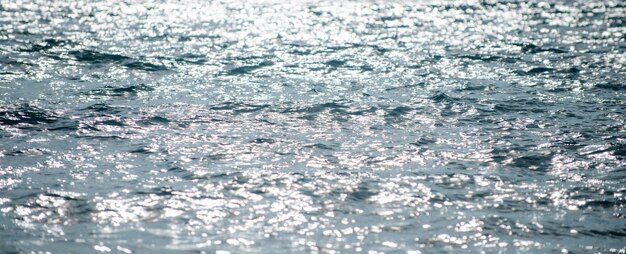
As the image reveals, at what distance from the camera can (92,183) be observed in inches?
335

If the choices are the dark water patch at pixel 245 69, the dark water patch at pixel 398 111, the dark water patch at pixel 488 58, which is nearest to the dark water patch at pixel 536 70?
the dark water patch at pixel 488 58

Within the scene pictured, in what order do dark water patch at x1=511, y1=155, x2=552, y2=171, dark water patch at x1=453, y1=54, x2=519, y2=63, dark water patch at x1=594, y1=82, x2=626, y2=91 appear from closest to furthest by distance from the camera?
dark water patch at x1=511, y1=155, x2=552, y2=171 < dark water patch at x1=594, y1=82, x2=626, y2=91 < dark water patch at x1=453, y1=54, x2=519, y2=63

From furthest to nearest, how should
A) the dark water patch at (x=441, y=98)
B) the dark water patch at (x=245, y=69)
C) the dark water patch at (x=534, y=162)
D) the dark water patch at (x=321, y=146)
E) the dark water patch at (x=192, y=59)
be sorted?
the dark water patch at (x=192, y=59)
the dark water patch at (x=245, y=69)
the dark water patch at (x=441, y=98)
the dark water patch at (x=321, y=146)
the dark water patch at (x=534, y=162)

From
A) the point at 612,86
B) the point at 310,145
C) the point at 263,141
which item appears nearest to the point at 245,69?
the point at 263,141

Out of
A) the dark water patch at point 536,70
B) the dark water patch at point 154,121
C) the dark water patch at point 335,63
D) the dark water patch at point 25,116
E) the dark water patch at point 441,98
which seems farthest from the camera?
the dark water patch at point 335,63

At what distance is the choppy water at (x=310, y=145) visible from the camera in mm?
7266

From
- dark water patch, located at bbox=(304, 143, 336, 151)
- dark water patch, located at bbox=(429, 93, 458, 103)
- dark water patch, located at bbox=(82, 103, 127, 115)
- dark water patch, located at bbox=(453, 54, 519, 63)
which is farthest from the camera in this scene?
dark water patch, located at bbox=(453, 54, 519, 63)

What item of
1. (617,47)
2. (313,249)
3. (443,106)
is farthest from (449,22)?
(313,249)

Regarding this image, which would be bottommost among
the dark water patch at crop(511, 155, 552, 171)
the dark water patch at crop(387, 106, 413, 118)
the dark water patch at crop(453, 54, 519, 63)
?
the dark water patch at crop(453, 54, 519, 63)

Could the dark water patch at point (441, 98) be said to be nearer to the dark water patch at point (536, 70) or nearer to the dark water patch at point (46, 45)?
the dark water patch at point (536, 70)

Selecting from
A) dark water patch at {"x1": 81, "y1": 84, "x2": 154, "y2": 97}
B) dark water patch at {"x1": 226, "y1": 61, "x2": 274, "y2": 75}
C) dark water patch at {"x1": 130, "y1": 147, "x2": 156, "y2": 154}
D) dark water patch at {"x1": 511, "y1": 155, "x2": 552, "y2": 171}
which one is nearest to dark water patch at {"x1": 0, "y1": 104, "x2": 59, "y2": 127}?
dark water patch at {"x1": 81, "y1": 84, "x2": 154, "y2": 97}

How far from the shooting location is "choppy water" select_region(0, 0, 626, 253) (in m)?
7.27

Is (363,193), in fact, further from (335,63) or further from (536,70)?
(335,63)

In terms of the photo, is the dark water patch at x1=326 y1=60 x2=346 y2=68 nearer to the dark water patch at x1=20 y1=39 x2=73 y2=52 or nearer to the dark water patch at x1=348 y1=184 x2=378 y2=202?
the dark water patch at x1=20 y1=39 x2=73 y2=52
